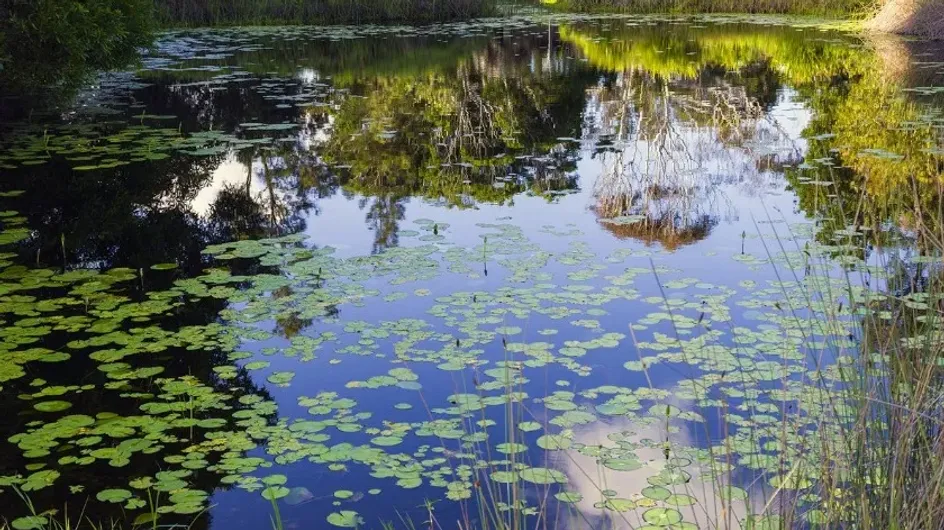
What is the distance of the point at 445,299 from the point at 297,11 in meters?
19.2

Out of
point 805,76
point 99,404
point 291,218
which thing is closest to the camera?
point 99,404

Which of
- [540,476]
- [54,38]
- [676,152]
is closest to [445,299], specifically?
[540,476]

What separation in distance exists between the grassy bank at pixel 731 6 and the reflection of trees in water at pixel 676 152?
519 inches

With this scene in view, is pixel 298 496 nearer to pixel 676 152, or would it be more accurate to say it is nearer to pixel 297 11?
pixel 676 152

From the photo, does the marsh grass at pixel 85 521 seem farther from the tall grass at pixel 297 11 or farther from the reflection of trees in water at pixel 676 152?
the tall grass at pixel 297 11

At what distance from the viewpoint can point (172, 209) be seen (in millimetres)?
7168

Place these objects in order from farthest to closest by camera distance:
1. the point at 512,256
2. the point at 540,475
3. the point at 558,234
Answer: the point at 558,234 < the point at 512,256 < the point at 540,475

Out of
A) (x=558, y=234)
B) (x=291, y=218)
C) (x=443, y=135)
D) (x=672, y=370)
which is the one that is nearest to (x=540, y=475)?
(x=672, y=370)

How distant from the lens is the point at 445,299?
5.14m

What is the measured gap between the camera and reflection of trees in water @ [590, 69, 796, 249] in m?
6.96

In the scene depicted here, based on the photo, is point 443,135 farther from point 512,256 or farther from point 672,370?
point 672,370

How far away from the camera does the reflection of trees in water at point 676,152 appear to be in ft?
22.9

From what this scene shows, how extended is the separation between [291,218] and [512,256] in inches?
83.0

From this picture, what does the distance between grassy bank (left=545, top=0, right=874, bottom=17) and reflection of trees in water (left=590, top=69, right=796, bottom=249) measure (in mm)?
13177
